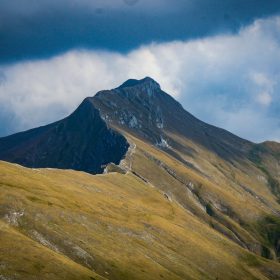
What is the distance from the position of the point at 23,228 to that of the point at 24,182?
43208 mm

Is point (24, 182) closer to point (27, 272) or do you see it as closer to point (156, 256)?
point (156, 256)

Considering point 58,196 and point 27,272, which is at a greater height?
point 58,196

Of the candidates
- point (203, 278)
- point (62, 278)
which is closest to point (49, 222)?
point (62, 278)

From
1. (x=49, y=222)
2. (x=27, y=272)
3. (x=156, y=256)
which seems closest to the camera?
(x=27, y=272)

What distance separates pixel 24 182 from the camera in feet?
567

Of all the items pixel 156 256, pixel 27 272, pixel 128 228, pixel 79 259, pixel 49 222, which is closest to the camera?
pixel 27 272

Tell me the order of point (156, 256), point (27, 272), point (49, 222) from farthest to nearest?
point (156, 256)
point (49, 222)
point (27, 272)

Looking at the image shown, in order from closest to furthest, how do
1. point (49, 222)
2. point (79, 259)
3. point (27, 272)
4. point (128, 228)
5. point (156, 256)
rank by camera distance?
point (27, 272) → point (79, 259) → point (49, 222) → point (156, 256) → point (128, 228)

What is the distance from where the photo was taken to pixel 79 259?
130 metres

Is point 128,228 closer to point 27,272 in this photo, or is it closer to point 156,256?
point 156,256

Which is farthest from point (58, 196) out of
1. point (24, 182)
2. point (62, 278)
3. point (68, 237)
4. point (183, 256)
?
point (62, 278)

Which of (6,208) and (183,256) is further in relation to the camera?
(183,256)

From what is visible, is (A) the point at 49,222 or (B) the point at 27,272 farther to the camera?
(A) the point at 49,222

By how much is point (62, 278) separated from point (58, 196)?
68.5 metres
